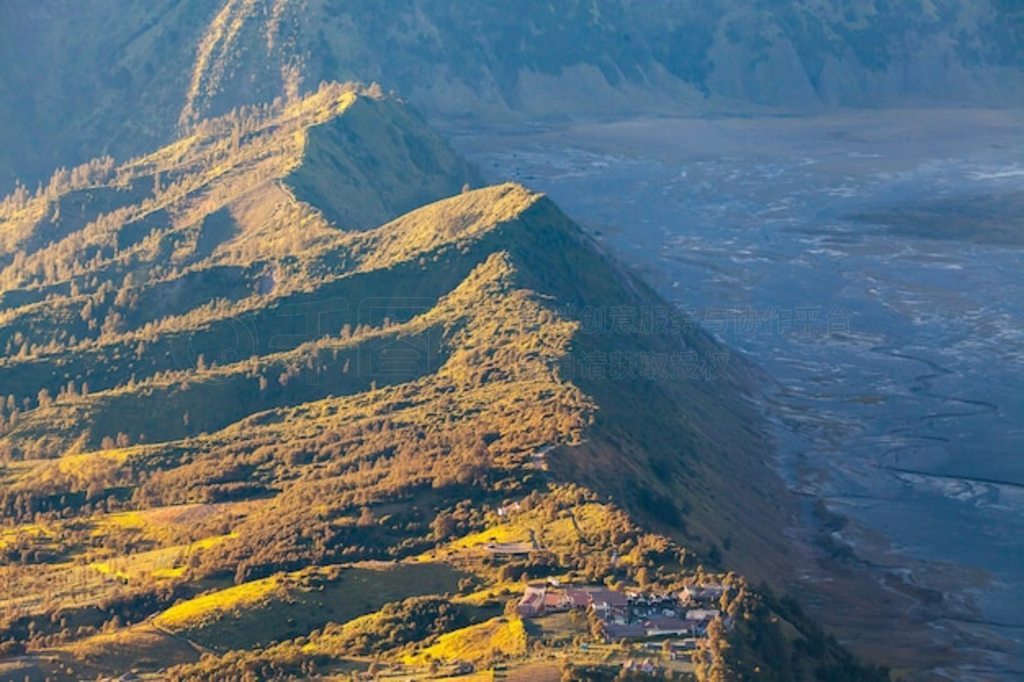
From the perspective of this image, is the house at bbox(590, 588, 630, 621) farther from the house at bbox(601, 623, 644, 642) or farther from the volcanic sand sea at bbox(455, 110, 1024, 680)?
the volcanic sand sea at bbox(455, 110, 1024, 680)

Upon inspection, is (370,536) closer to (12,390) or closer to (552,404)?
(552,404)

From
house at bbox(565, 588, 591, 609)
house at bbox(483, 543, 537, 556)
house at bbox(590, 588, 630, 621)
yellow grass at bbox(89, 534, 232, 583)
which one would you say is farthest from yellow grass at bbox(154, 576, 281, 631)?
house at bbox(590, 588, 630, 621)

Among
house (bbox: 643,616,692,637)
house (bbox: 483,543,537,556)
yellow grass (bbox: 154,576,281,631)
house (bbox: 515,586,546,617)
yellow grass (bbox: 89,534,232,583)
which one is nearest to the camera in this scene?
house (bbox: 643,616,692,637)

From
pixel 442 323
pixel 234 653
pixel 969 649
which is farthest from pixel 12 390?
pixel 969 649

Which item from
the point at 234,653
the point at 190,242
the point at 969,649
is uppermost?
the point at 190,242

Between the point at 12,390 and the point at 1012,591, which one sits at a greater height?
the point at 12,390

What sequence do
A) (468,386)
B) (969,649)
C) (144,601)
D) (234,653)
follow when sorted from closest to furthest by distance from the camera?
(234,653), (144,601), (969,649), (468,386)
